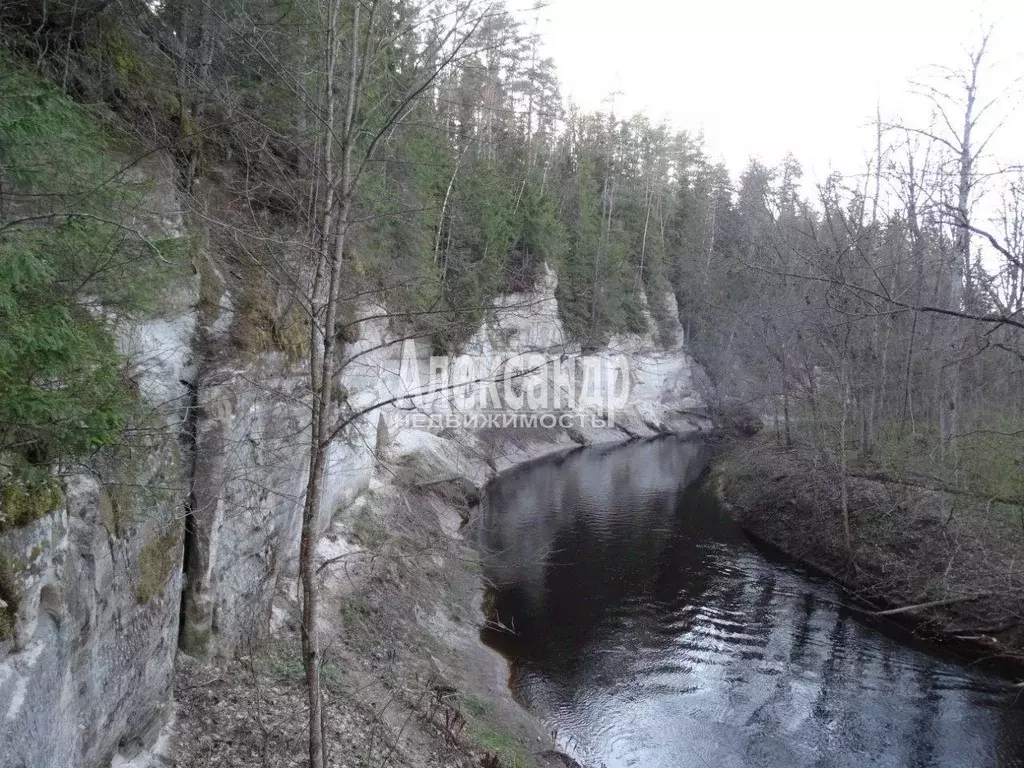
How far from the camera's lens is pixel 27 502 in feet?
12.1

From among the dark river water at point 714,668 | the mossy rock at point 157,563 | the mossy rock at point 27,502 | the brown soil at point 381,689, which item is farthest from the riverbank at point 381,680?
the mossy rock at point 27,502

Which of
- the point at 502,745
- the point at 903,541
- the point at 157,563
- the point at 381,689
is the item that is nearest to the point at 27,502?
the point at 157,563

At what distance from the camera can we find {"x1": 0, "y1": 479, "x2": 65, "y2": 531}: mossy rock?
11.6 feet

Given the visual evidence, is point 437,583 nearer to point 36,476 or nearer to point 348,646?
point 348,646

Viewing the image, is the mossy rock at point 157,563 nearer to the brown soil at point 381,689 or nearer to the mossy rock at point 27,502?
the brown soil at point 381,689

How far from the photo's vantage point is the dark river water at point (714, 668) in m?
9.23

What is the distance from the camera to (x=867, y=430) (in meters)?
19.8

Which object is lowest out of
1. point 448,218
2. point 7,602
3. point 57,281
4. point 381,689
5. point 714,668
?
point 714,668

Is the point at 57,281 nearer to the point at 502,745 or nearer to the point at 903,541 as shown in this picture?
the point at 502,745

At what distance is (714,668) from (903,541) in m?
6.97

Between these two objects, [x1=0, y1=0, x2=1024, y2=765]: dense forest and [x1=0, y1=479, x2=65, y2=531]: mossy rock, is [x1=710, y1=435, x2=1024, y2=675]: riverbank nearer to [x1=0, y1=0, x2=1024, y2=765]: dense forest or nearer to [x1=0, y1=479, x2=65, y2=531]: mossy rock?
[x1=0, y1=0, x2=1024, y2=765]: dense forest

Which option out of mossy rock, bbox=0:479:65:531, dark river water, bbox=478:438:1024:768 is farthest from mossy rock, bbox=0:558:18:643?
dark river water, bbox=478:438:1024:768

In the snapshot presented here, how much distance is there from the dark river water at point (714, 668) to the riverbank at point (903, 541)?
2.84ft

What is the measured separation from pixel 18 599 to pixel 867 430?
2158 cm
